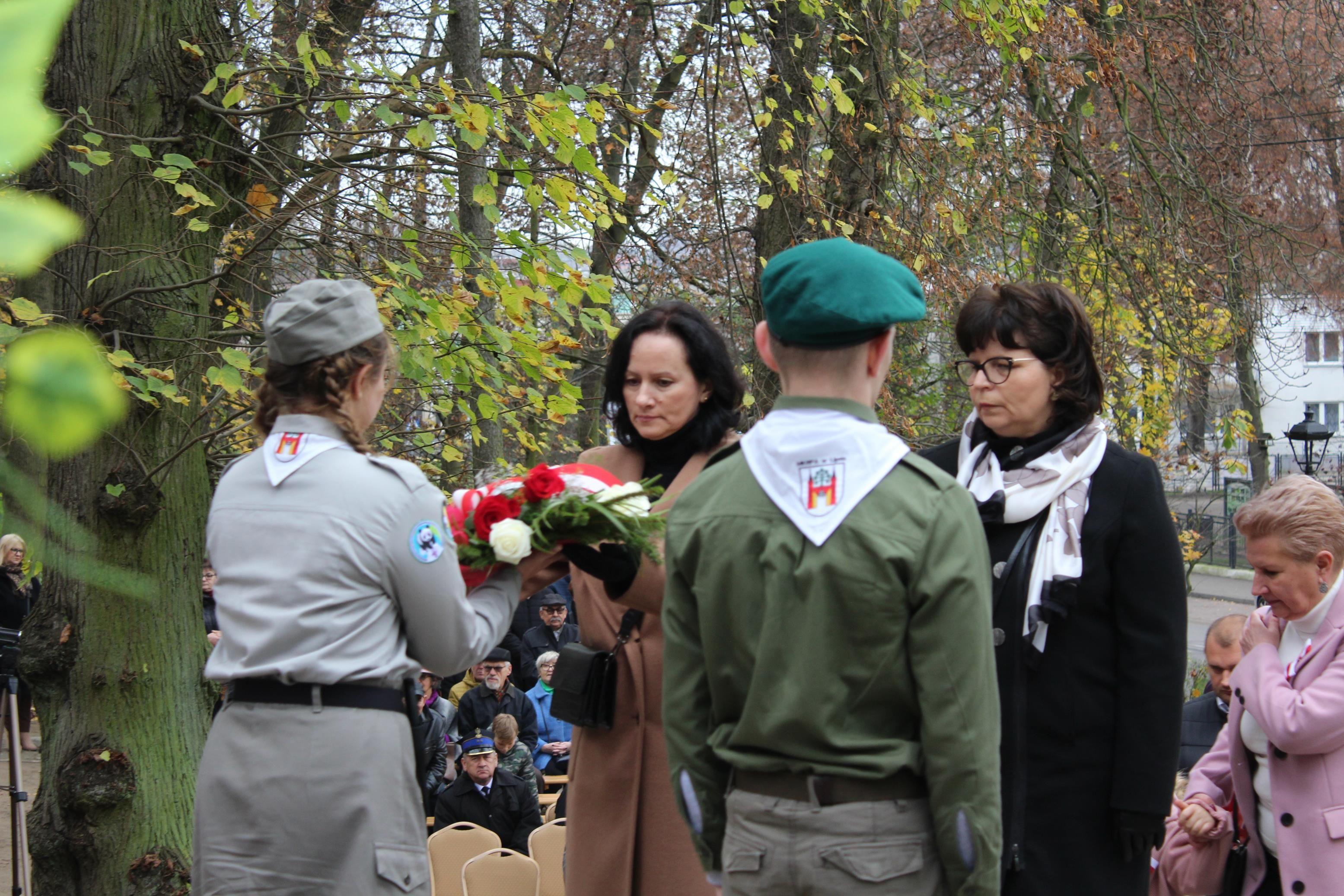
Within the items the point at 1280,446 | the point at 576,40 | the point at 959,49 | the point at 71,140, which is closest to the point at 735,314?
the point at 959,49

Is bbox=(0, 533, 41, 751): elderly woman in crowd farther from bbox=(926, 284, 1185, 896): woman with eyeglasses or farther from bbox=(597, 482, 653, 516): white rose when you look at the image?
bbox=(926, 284, 1185, 896): woman with eyeglasses

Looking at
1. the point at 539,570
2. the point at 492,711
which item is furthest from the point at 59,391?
the point at 492,711

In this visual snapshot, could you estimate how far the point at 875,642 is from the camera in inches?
70.9

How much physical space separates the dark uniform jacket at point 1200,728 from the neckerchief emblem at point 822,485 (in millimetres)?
3349

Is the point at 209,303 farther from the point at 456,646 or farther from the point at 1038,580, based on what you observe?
the point at 1038,580

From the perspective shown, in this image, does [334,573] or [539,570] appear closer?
[334,573]

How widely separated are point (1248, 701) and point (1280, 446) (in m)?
36.7

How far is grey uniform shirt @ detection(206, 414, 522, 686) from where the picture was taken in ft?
6.79

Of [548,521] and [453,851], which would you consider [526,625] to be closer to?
[453,851]

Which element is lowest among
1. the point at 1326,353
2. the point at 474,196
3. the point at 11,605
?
the point at 11,605

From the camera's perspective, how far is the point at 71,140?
14.1 feet

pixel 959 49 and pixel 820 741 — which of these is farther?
pixel 959 49

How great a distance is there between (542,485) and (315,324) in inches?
24.0

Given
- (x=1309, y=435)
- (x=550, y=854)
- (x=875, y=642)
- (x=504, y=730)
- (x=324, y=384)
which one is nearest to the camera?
(x=875, y=642)
